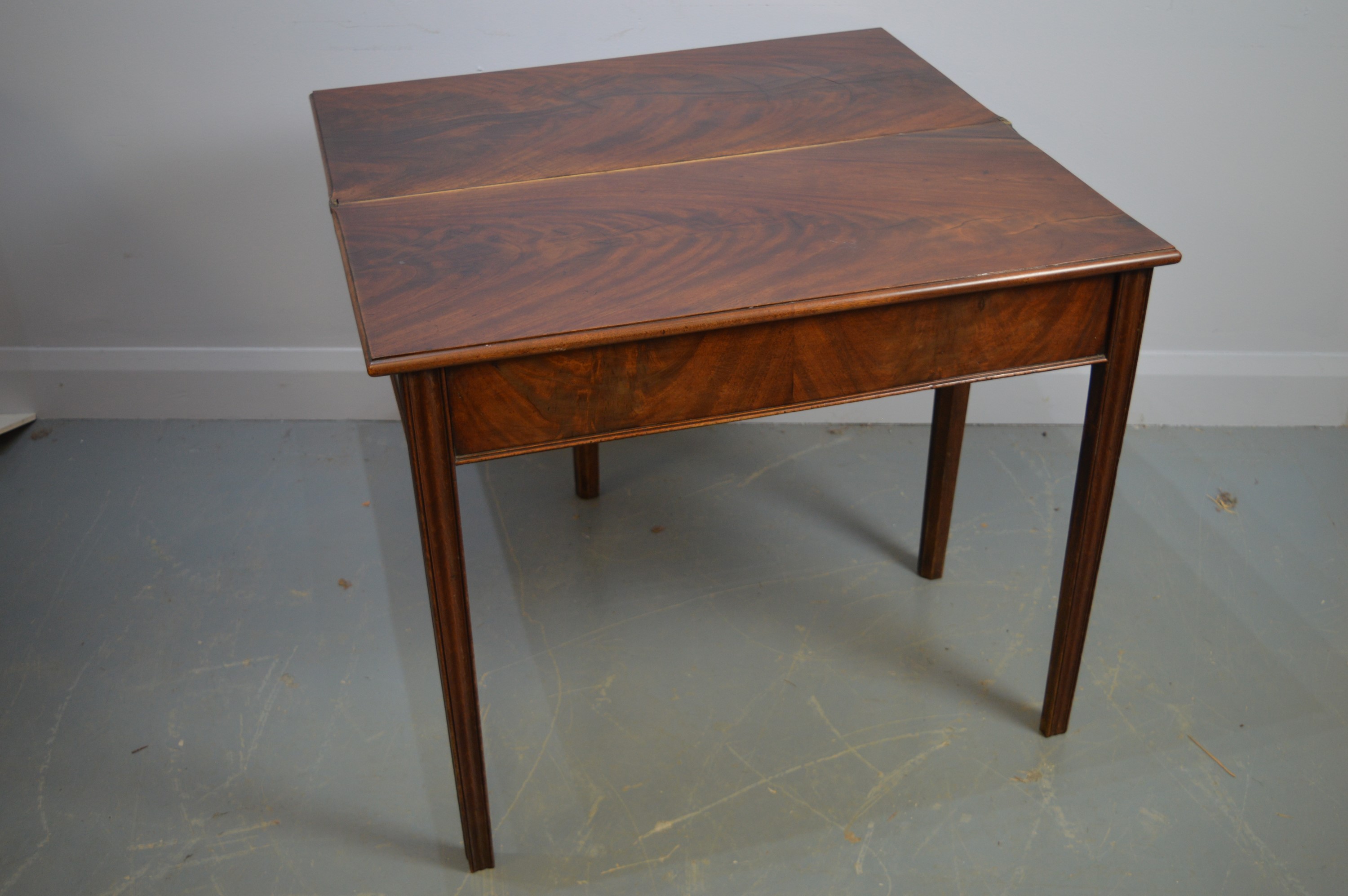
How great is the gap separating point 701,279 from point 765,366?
0.11 m

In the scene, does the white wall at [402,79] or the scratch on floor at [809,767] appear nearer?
the scratch on floor at [809,767]

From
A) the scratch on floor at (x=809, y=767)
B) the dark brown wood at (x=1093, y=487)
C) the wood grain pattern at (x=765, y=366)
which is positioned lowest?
the scratch on floor at (x=809, y=767)

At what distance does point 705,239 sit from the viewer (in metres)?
1.15

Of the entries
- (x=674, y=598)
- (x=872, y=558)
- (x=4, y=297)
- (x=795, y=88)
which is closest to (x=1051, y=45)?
(x=795, y=88)

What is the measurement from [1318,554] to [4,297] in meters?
2.52

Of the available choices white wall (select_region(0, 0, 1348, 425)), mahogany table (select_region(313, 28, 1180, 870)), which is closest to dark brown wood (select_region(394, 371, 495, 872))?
mahogany table (select_region(313, 28, 1180, 870))

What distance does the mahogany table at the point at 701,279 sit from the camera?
3.40 ft

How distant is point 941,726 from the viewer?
1550 millimetres

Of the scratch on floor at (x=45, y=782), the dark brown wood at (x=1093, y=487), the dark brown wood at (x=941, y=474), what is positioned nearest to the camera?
the dark brown wood at (x=1093, y=487)

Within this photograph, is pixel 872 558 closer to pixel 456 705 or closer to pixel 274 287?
pixel 456 705

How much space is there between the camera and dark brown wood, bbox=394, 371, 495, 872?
1.01 metres

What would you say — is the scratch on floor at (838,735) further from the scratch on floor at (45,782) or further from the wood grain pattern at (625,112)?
the scratch on floor at (45,782)

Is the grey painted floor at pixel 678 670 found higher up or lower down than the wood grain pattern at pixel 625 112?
Result: lower down

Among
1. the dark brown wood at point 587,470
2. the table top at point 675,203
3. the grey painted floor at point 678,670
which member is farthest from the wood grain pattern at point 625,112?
the grey painted floor at point 678,670
